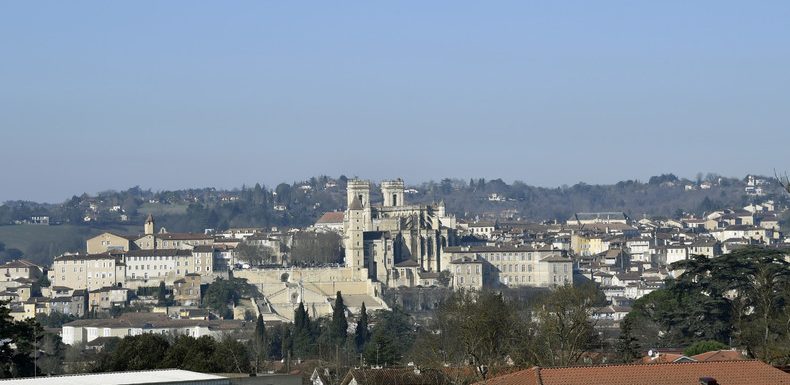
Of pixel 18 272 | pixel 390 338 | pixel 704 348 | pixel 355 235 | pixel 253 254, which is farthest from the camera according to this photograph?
pixel 18 272

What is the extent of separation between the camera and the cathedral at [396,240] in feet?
372

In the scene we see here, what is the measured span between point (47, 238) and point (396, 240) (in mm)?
58146

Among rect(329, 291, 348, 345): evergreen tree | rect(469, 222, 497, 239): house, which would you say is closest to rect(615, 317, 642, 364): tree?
rect(329, 291, 348, 345): evergreen tree

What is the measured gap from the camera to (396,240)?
118375 mm

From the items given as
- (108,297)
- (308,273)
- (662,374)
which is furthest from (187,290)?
(662,374)

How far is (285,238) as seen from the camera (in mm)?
128875

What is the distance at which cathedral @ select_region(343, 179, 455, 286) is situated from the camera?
114 metres

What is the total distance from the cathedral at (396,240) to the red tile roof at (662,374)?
278 feet

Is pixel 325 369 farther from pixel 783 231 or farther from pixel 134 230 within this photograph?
pixel 134 230

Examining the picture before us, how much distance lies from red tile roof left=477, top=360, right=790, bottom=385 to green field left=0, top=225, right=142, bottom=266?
420 feet

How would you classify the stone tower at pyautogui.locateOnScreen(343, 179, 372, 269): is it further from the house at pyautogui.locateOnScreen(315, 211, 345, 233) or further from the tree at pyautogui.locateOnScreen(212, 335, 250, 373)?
the tree at pyautogui.locateOnScreen(212, 335, 250, 373)

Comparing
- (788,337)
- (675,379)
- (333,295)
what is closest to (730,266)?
(788,337)

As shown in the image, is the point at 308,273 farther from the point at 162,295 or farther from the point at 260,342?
the point at 260,342

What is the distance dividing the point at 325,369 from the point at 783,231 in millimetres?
117610
